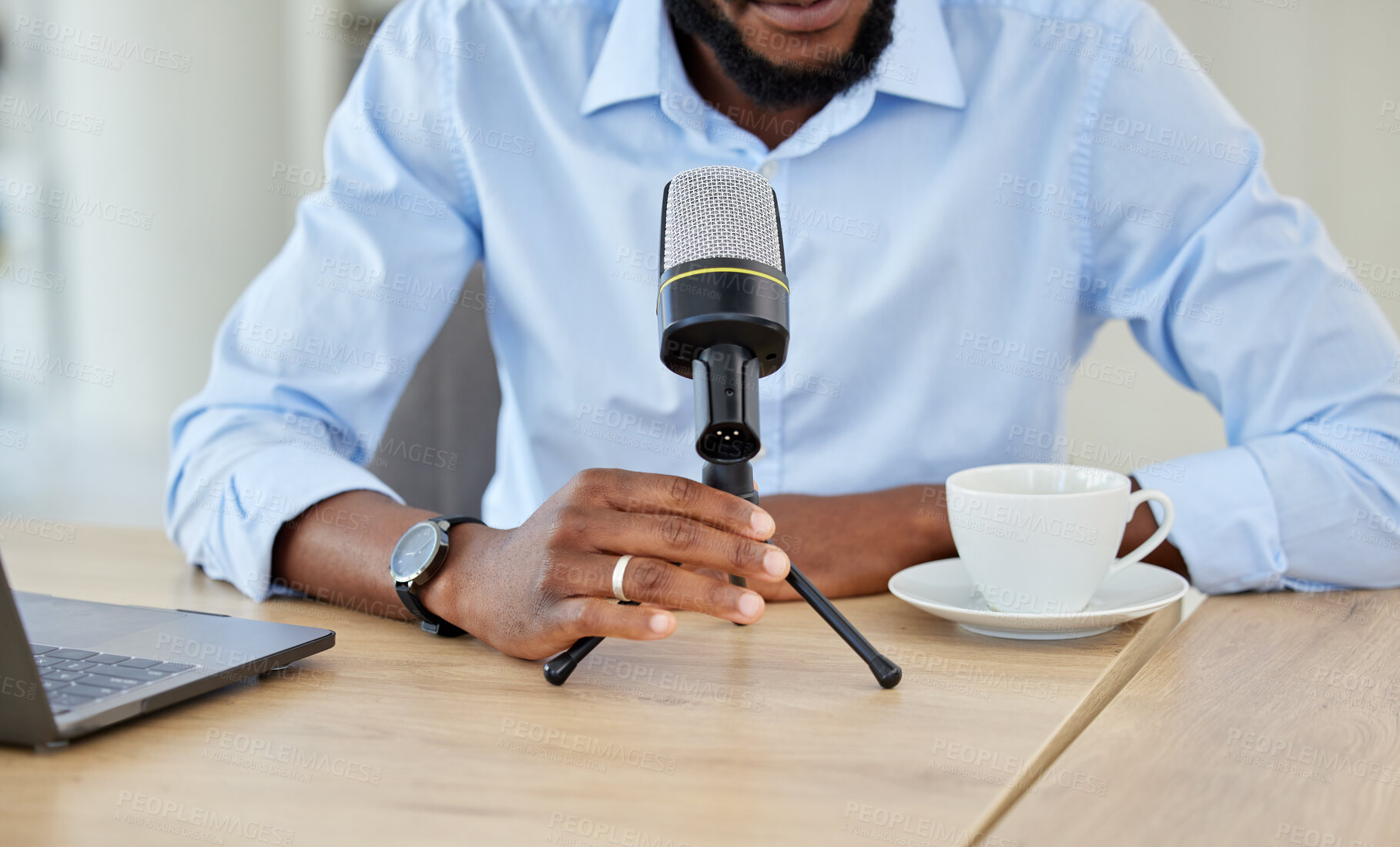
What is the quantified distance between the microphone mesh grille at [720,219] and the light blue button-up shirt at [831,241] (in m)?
0.48

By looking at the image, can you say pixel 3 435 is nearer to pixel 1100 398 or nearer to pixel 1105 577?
pixel 1100 398

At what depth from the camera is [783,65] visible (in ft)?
3.60

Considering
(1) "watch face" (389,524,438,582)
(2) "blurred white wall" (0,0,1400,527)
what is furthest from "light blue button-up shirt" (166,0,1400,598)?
(2) "blurred white wall" (0,0,1400,527)

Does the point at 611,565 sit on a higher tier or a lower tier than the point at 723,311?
lower

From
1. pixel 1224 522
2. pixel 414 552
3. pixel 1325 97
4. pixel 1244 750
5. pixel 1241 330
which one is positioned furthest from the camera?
pixel 1325 97

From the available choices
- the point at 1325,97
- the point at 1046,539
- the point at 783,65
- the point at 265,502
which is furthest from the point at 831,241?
the point at 1325,97

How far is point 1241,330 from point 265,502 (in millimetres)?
921

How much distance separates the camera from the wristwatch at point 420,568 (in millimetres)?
730

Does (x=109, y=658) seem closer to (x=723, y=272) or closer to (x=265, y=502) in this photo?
(x=265, y=502)

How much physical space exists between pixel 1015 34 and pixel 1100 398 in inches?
66.9

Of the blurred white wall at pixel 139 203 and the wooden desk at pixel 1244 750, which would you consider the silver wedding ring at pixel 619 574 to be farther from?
the blurred white wall at pixel 139 203

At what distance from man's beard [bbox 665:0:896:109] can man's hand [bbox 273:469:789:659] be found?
59 centimetres

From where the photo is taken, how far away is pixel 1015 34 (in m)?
1.12

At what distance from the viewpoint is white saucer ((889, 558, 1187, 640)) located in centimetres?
69
